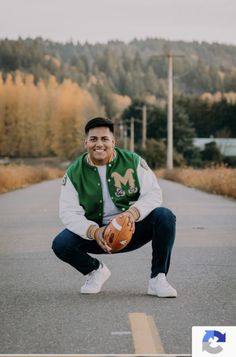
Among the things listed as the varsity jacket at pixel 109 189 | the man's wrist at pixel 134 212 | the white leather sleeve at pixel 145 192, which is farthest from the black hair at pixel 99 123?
the man's wrist at pixel 134 212

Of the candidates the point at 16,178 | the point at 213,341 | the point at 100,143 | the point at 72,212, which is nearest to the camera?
the point at 213,341

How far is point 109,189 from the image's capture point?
7293 millimetres

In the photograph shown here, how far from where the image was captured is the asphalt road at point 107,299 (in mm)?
5641

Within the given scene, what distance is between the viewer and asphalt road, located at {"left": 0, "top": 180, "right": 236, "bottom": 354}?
5641mm

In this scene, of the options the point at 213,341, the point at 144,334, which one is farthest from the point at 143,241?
the point at 213,341

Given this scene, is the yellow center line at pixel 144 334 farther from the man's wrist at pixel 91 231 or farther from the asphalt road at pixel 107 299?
the man's wrist at pixel 91 231

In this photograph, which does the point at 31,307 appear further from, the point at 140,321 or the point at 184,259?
the point at 184,259

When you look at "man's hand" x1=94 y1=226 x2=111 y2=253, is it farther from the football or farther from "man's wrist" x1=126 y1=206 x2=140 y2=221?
"man's wrist" x1=126 y1=206 x2=140 y2=221

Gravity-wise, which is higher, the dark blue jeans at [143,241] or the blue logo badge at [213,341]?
the blue logo badge at [213,341]

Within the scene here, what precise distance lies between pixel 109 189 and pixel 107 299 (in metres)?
0.88

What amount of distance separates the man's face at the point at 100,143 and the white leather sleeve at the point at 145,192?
30cm

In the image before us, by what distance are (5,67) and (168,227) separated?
592 feet

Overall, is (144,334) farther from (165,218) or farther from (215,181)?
(215,181)

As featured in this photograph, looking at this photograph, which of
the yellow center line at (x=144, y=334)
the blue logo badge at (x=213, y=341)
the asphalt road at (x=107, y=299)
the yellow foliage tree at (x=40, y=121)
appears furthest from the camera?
the yellow foliage tree at (x=40, y=121)
